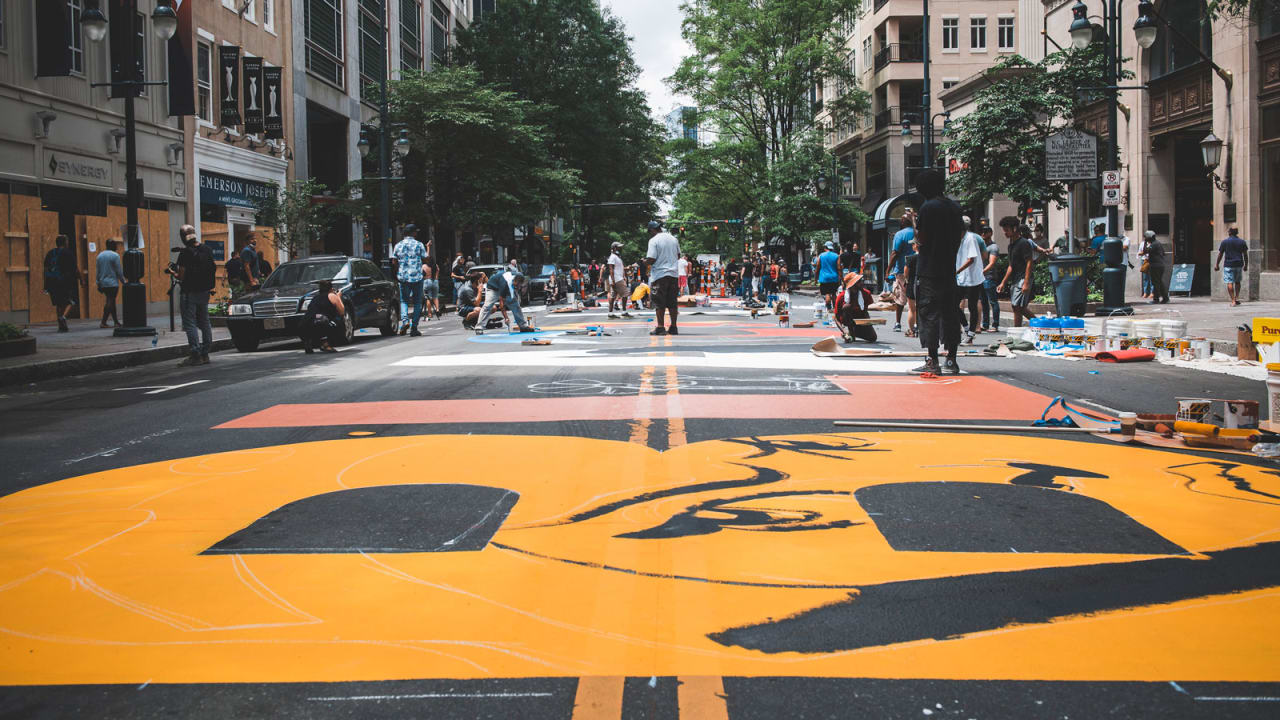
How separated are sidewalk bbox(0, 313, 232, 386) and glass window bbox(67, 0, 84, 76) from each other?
6777 millimetres

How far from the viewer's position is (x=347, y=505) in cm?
519

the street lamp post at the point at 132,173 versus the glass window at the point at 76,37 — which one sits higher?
the glass window at the point at 76,37

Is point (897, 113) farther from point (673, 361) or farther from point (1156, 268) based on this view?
point (673, 361)

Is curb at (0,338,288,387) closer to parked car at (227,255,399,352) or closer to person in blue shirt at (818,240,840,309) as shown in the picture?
parked car at (227,255,399,352)

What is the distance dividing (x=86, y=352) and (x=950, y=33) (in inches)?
2121

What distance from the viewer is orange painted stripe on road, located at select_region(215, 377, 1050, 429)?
8.18 metres

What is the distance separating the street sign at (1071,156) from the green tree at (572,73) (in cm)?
3198

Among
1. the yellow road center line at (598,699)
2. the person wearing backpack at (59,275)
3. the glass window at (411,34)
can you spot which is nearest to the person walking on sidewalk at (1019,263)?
the yellow road center line at (598,699)

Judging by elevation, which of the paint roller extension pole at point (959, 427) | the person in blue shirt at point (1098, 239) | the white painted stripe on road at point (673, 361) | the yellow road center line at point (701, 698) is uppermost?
the person in blue shirt at point (1098, 239)

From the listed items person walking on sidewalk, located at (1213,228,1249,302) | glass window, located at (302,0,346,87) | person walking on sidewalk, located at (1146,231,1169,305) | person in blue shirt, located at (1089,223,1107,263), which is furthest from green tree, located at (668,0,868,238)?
person walking on sidewalk, located at (1213,228,1249,302)

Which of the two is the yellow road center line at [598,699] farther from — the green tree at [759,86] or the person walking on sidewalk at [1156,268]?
the green tree at [759,86]

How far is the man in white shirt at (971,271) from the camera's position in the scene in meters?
14.3

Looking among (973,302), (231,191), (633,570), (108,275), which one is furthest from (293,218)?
(633,570)

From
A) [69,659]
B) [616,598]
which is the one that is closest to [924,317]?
[616,598]
